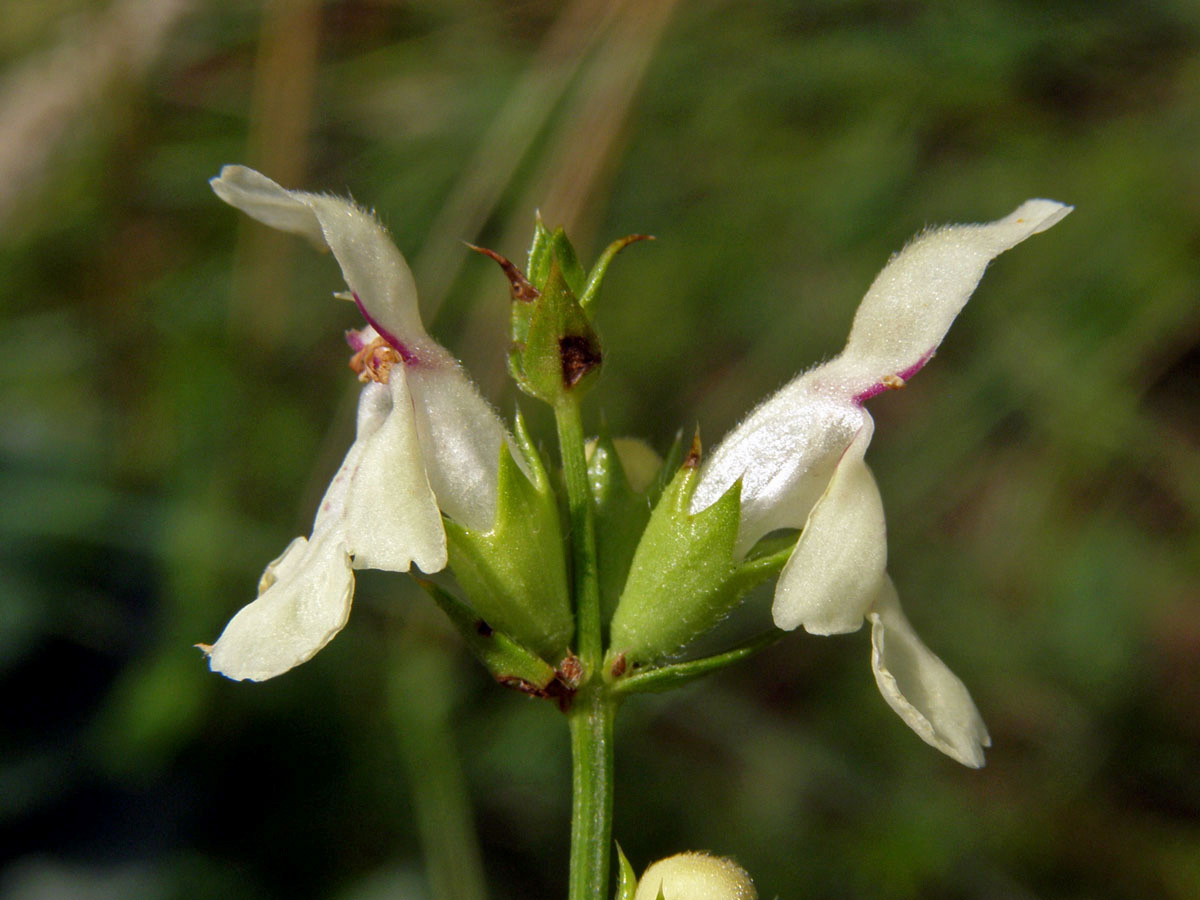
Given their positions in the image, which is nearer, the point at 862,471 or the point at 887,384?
the point at 862,471

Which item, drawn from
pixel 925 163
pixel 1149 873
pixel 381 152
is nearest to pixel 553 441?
pixel 381 152

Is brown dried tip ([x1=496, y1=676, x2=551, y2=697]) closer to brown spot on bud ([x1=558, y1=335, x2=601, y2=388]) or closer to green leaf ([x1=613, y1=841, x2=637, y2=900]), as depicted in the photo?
green leaf ([x1=613, y1=841, x2=637, y2=900])

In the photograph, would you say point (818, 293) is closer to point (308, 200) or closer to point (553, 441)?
point (553, 441)

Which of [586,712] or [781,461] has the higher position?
[781,461]

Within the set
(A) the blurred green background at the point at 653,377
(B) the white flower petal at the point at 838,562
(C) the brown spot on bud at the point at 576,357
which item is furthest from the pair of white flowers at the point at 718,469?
(A) the blurred green background at the point at 653,377

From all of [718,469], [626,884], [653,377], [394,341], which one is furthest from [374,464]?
[653,377]

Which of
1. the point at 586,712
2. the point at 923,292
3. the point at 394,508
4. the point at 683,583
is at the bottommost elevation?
the point at 586,712

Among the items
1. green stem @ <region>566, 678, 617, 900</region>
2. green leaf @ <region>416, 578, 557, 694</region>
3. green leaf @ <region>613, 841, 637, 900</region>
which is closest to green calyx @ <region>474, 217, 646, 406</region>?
green leaf @ <region>416, 578, 557, 694</region>

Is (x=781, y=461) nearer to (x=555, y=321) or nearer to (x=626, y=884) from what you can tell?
(x=555, y=321)
